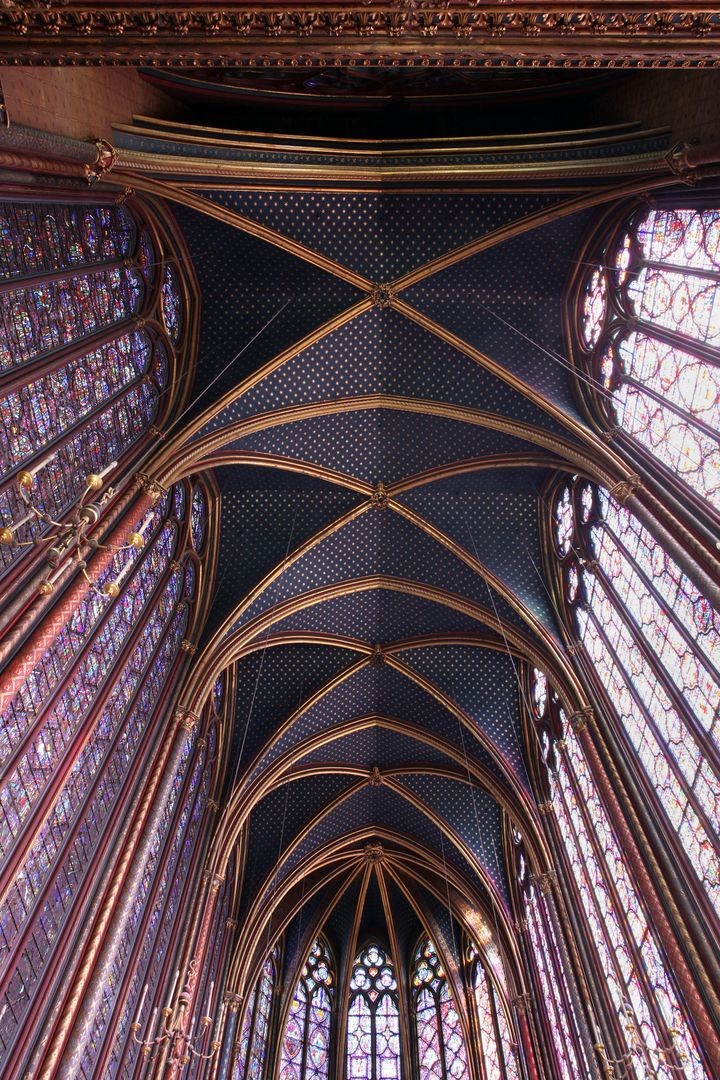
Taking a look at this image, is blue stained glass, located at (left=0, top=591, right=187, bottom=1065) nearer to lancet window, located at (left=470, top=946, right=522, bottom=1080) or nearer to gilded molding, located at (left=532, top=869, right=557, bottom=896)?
gilded molding, located at (left=532, top=869, right=557, bottom=896)

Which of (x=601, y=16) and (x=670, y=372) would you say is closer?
(x=601, y=16)

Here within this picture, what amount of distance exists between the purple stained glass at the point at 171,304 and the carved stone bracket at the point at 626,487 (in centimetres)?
825

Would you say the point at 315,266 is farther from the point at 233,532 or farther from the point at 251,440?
the point at 233,532

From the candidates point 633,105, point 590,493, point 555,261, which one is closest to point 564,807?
point 590,493

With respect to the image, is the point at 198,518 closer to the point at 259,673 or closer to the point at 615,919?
the point at 259,673

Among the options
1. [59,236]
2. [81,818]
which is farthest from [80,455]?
[81,818]

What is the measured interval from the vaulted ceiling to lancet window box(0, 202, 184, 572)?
0.96 m

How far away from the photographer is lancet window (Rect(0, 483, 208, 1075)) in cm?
948

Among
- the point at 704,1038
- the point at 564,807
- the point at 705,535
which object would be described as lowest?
the point at 704,1038

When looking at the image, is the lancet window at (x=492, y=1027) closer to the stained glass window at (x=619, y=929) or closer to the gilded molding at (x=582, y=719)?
the stained glass window at (x=619, y=929)

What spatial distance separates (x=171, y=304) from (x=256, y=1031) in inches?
668

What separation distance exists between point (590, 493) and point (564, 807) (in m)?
6.13

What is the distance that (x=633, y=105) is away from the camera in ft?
38.6

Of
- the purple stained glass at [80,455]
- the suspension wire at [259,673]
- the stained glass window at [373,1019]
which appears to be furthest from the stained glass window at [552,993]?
the purple stained glass at [80,455]
